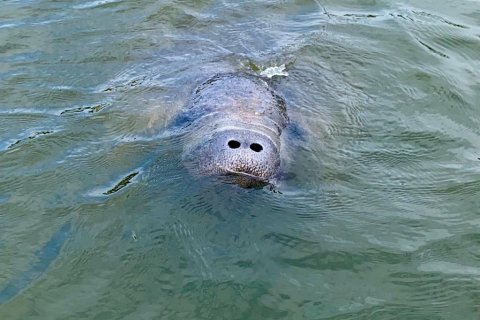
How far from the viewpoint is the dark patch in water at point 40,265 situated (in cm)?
A: 450

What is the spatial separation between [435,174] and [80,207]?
10.7ft

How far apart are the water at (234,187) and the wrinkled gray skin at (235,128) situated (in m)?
0.17

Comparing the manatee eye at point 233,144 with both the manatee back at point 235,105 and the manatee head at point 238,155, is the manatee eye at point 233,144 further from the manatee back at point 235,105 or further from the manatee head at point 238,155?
the manatee back at point 235,105

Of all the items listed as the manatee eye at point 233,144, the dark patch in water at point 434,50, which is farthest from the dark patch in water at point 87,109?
the dark patch in water at point 434,50

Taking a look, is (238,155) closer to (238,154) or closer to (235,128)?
(238,154)

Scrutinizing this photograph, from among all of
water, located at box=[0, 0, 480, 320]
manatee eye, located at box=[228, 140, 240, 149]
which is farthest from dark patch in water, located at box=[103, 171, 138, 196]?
manatee eye, located at box=[228, 140, 240, 149]

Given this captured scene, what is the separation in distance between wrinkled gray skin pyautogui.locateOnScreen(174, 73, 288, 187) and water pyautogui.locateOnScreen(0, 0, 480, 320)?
171 mm

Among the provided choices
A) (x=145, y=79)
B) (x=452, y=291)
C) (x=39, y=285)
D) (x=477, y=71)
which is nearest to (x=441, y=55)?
(x=477, y=71)

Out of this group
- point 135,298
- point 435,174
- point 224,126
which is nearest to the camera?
point 135,298

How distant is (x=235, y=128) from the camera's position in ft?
18.2

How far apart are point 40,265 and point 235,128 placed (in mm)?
1940

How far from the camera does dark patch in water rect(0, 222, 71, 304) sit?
4.50 m

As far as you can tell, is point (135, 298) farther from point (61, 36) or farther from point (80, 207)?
point (61, 36)

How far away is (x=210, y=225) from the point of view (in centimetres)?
507
